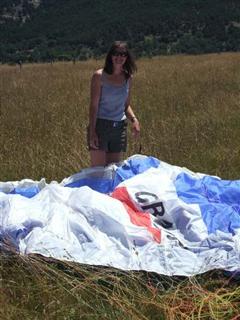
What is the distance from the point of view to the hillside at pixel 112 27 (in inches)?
2096

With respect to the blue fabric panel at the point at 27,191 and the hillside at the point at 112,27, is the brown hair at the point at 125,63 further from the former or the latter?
the hillside at the point at 112,27

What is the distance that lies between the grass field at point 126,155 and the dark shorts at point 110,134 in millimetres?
687

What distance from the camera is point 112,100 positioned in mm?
4992

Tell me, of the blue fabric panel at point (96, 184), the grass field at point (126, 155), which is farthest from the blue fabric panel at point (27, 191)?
the grass field at point (126, 155)

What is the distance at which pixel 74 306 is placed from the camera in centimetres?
289

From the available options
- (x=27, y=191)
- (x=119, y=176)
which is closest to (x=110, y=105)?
(x=119, y=176)

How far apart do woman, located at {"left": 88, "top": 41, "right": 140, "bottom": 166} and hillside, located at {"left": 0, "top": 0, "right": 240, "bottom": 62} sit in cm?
4324

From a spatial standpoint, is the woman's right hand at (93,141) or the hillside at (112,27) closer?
→ the woman's right hand at (93,141)

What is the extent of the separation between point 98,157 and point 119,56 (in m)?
0.96

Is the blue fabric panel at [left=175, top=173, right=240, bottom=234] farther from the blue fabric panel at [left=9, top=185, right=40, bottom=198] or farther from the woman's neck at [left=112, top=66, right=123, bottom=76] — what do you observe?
the blue fabric panel at [left=9, top=185, right=40, bottom=198]

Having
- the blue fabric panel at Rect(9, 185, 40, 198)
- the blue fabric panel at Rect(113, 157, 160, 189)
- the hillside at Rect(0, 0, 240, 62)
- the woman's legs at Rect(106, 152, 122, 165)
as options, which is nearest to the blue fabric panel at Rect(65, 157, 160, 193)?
the blue fabric panel at Rect(113, 157, 160, 189)

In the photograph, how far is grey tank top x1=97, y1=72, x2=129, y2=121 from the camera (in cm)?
493

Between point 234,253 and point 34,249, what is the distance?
49.8 inches

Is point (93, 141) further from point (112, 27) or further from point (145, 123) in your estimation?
point (112, 27)
